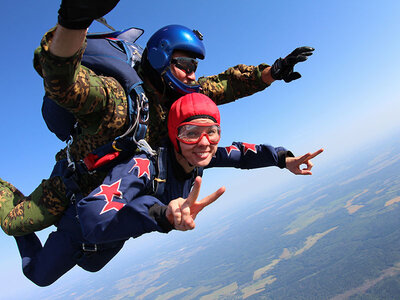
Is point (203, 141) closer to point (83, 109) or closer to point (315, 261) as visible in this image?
point (83, 109)

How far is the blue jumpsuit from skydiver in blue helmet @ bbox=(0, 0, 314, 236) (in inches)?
10.4

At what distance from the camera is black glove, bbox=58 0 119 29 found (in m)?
0.99

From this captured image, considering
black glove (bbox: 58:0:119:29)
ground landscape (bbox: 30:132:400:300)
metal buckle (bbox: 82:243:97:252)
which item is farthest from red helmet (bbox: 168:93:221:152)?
ground landscape (bbox: 30:132:400:300)

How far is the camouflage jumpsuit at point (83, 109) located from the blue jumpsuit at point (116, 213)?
24cm

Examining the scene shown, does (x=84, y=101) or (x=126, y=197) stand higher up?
(x=84, y=101)

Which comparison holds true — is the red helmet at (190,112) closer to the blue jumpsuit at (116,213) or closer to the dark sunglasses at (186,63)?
the blue jumpsuit at (116,213)

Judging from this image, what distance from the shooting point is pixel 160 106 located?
2371 mm

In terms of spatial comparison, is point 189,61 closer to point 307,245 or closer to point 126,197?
point 126,197

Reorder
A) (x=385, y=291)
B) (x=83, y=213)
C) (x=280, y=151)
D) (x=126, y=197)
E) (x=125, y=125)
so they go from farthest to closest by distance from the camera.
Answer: (x=385, y=291) → (x=280, y=151) → (x=125, y=125) → (x=126, y=197) → (x=83, y=213)

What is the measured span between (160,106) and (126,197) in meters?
1.04

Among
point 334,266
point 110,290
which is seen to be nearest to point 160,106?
point 334,266

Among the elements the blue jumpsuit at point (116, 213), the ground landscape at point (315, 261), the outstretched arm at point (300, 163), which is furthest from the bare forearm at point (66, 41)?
the ground landscape at point (315, 261)

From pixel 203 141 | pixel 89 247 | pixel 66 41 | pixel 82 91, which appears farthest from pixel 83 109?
pixel 89 247

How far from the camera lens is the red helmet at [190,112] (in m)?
2.09
